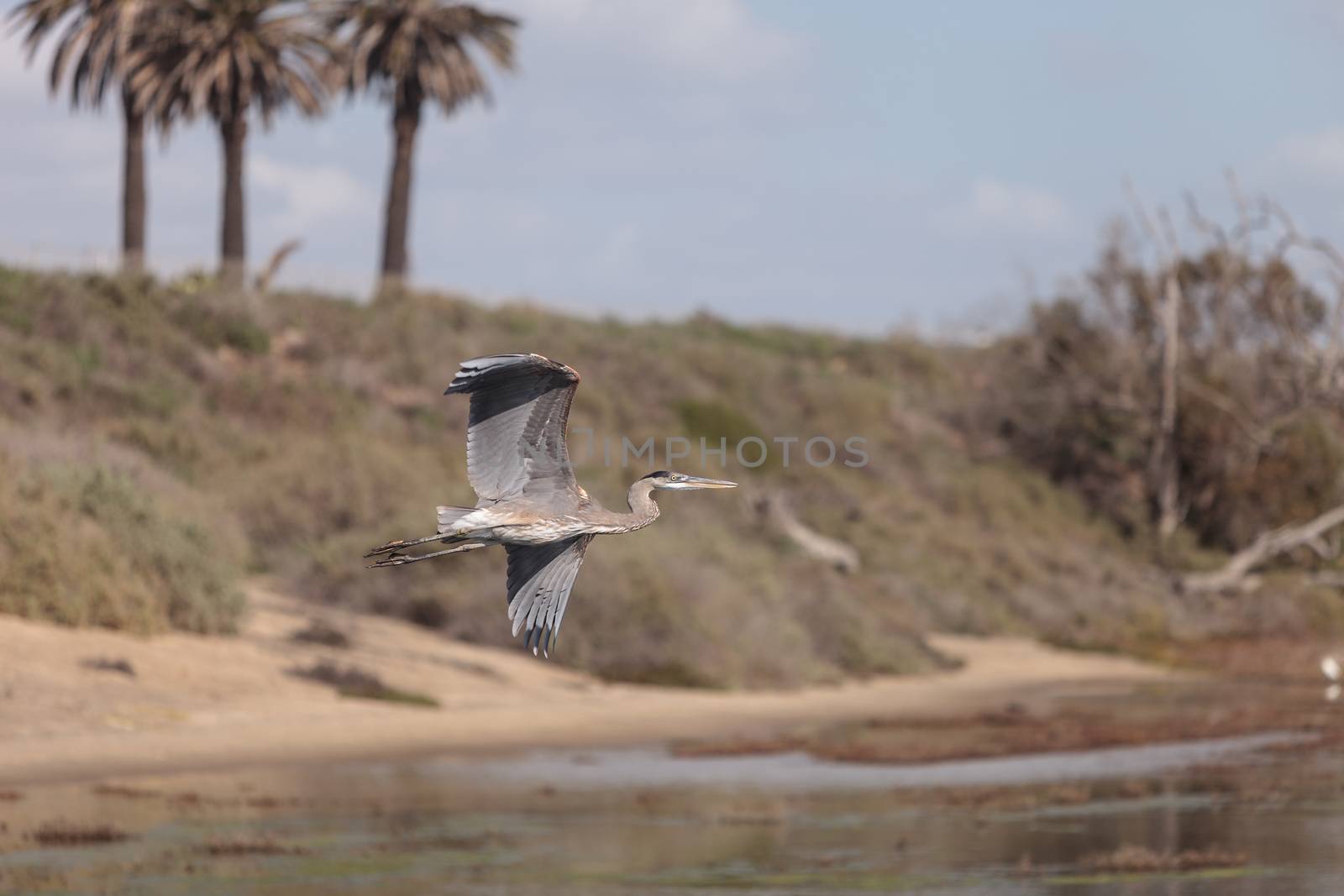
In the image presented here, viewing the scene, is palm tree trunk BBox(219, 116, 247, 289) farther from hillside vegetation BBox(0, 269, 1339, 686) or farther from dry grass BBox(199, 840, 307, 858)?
dry grass BBox(199, 840, 307, 858)

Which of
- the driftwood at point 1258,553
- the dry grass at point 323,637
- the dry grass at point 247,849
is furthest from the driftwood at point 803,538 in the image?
the dry grass at point 247,849

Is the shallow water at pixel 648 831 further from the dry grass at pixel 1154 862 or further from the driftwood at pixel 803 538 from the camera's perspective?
the driftwood at pixel 803 538

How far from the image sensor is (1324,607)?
138 feet

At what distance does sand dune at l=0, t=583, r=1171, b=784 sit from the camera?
59.8 ft

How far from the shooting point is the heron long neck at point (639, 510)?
10.0 meters

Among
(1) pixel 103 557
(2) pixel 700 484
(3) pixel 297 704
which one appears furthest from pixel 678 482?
(1) pixel 103 557

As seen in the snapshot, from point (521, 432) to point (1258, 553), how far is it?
38853 mm

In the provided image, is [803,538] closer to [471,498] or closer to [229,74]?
[471,498]

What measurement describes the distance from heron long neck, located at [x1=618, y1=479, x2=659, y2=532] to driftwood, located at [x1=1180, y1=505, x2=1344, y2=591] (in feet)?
121

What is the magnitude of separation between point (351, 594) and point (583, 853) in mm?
13032

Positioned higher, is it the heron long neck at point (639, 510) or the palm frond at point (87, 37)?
the palm frond at point (87, 37)

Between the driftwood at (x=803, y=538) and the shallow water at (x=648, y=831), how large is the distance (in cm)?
1594

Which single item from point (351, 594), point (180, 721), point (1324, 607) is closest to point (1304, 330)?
point (1324, 607)

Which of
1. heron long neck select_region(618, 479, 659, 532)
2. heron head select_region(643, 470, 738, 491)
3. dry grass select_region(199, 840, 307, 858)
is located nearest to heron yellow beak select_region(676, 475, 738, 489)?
heron head select_region(643, 470, 738, 491)
